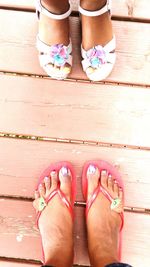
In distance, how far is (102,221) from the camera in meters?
1.27

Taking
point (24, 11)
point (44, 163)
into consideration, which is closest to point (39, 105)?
point (44, 163)

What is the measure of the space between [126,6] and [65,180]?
59cm

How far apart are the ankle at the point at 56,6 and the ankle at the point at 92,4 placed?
5cm

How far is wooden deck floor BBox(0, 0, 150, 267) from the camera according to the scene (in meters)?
1.27

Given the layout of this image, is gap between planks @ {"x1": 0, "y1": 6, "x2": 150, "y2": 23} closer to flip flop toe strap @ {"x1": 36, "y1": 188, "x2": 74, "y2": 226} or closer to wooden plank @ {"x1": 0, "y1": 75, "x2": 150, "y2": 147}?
wooden plank @ {"x1": 0, "y1": 75, "x2": 150, "y2": 147}

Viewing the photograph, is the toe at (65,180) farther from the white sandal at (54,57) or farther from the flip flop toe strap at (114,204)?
the white sandal at (54,57)

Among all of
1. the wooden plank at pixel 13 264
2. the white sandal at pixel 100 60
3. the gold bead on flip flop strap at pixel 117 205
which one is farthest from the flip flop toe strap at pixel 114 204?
the white sandal at pixel 100 60

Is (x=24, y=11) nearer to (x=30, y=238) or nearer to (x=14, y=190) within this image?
(x=14, y=190)

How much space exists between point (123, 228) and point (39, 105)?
48 cm

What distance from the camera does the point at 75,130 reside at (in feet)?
4.19

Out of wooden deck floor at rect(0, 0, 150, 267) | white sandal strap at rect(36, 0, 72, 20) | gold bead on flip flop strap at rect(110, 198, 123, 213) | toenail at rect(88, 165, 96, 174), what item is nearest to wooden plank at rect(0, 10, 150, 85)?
wooden deck floor at rect(0, 0, 150, 267)

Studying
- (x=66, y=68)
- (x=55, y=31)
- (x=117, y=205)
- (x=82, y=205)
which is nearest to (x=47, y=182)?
(x=82, y=205)

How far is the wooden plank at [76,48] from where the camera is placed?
1266 mm

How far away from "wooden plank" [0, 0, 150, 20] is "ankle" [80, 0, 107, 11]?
16 centimetres
